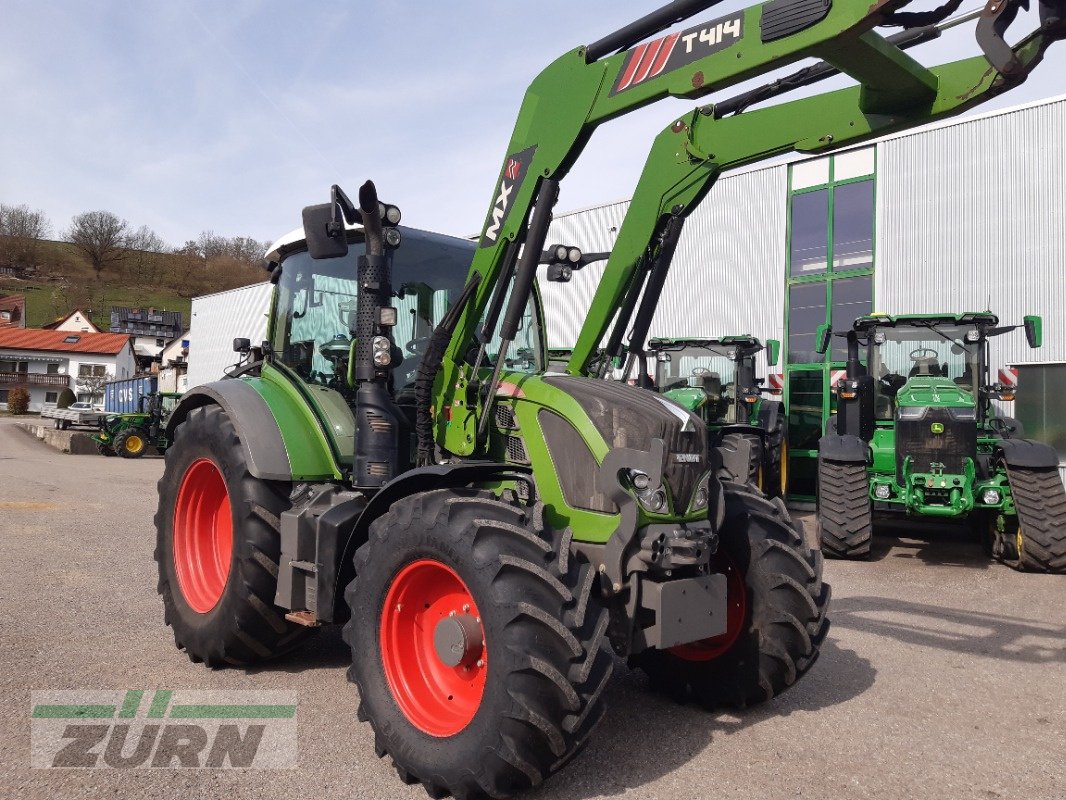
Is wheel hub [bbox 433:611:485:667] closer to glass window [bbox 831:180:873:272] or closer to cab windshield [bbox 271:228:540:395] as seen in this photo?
cab windshield [bbox 271:228:540:395]

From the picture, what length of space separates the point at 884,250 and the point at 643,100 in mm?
12885

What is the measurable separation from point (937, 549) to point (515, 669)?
835cm

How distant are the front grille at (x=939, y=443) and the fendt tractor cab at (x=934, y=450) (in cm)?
1

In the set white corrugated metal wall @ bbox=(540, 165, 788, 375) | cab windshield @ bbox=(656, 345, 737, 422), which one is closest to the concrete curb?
white corrugated metal wall @ bbox=(540, 165, 788, 375)

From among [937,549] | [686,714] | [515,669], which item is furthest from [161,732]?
[937,549]

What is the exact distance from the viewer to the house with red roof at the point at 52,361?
65.5m

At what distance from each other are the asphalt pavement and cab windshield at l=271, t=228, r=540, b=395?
5.55 feet

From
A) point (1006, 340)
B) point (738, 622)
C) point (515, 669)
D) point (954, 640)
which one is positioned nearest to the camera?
point (515, 669)

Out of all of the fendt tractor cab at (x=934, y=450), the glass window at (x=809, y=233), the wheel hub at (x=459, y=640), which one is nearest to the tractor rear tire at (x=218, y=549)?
the wheel hub at (x=459, y=640)

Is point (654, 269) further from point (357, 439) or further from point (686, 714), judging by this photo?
point (686, 714)

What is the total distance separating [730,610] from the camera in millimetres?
3934

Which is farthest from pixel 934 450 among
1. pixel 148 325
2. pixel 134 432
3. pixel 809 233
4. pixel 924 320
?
pixel 148 325

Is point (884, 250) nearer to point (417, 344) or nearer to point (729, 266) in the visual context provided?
point (729, 266)

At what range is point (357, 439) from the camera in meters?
4.03
